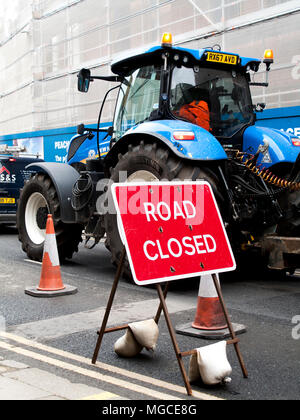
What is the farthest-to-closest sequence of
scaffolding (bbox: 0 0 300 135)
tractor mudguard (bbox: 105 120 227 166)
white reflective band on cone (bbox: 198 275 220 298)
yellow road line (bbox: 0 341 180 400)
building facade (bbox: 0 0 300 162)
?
1. scaffolding (bbox: 0 0 300 135)
2. building facade (bbox: 0 0 300 162)
3. tractor mudguard (bbox: 105 120 227 166)
4. white reflective band on cone (bbox: 198 275 220 298)
5. yellow road line (bbox: 0 341 180 400)

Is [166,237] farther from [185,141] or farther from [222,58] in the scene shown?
[222,58]

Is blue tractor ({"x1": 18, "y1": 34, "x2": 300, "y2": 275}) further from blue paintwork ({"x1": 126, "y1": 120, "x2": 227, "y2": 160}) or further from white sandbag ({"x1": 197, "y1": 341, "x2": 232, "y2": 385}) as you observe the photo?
white sandbag ({"x1": 197, "y1": 341, "x2": 232, "y2": 385})

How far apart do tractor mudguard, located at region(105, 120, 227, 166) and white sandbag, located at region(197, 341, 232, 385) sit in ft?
10.6

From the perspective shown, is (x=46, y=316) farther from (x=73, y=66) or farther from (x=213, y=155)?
(x=73, y=66)

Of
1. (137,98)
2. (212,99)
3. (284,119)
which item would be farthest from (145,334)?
(284,119)

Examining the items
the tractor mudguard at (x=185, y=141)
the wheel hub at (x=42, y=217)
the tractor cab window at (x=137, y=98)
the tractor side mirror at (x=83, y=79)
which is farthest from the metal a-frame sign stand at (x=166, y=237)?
the wheel hub at (x=42, y=217)

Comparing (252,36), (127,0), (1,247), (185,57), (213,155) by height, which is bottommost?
(1,247)

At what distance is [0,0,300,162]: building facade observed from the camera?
562 inches

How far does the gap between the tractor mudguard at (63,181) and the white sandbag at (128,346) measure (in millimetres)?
4309

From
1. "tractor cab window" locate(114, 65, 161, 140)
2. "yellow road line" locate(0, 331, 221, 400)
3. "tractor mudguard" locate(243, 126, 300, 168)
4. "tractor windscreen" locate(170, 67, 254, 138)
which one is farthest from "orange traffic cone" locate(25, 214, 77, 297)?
"tractor mudguard" locate(243, 126, 300, 168)

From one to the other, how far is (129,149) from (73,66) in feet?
55.2
